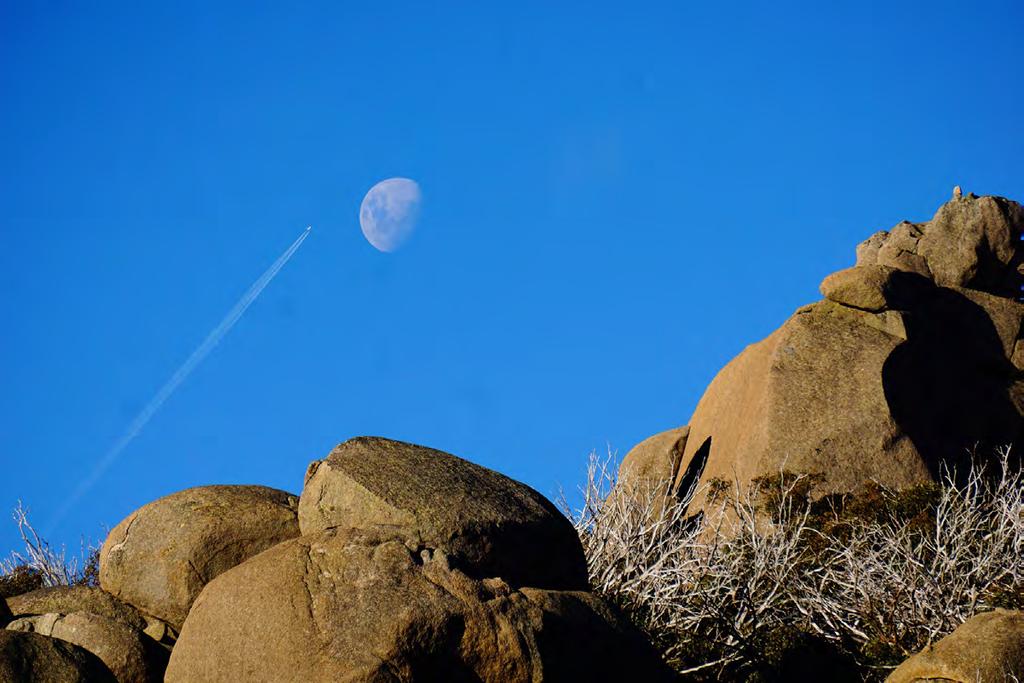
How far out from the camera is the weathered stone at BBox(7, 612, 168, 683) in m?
9.82

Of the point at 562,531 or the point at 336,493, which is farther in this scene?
the point at 562,531

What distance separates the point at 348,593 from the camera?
7582mm

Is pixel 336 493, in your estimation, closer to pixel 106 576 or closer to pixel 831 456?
pixel 106 576

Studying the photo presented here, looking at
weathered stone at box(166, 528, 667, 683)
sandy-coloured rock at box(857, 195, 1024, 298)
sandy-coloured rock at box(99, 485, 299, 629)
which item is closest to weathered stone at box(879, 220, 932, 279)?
sandy-coloured rock at box(857, 195, 1024, 298)

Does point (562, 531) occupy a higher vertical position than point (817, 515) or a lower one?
higher

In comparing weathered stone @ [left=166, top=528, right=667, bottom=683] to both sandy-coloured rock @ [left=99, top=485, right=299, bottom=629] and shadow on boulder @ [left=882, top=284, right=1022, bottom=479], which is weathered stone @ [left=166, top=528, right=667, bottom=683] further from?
shadow on boulder @ [left=882, top=284, right=1022, bottom=479]

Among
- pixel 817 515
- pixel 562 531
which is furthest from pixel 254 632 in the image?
pixel 817 515

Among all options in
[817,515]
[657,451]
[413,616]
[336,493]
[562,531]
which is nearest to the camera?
[413,616]

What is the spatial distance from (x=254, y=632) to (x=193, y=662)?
2.14 ft

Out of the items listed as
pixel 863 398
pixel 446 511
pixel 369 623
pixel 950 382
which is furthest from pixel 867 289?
pixel 369 623

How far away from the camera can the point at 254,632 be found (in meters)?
7.61

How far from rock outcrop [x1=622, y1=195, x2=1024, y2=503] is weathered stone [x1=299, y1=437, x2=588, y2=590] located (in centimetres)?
892

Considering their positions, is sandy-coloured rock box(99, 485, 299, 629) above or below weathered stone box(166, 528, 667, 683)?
above

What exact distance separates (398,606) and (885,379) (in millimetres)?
13248
